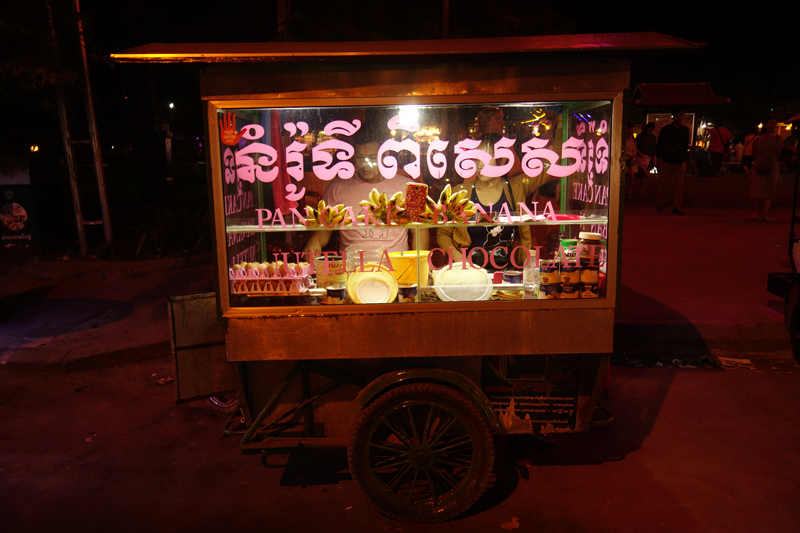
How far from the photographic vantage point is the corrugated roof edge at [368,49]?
8.31ft

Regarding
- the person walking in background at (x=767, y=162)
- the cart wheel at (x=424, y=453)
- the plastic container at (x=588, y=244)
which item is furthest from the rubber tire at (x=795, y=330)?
the person walking in background at (x=767, y=162)

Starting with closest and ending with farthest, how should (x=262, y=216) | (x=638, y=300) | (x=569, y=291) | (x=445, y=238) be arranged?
(x=569, y=291), (x=262, y=216), (x=445, y=238), (x=638, y=300)

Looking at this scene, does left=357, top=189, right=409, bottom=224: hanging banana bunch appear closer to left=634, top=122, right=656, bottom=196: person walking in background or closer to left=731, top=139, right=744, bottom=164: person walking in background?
left=634, top=122, right=656, bottom=196: person walking in background

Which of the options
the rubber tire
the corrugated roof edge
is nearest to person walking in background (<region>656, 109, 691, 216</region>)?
the rubber tire

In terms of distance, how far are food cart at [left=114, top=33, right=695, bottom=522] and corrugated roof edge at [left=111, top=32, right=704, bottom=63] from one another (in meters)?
0.01

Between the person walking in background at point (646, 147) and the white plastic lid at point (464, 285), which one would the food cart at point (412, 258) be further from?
the person walking in background at point (646, 147)

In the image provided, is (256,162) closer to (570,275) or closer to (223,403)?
(570,275)

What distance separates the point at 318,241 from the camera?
3.51 metres

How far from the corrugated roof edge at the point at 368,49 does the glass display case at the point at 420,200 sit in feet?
0.91

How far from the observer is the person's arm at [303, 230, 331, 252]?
345cm

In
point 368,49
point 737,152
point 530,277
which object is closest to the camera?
point 368,49

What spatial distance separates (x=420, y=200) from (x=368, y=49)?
85 centimetres

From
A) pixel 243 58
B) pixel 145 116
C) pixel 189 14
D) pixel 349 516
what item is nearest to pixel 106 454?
pixel 349 516

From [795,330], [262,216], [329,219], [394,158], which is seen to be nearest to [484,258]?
[394,158]
